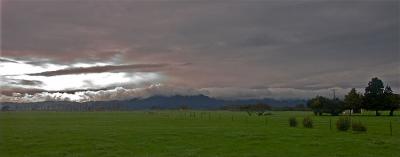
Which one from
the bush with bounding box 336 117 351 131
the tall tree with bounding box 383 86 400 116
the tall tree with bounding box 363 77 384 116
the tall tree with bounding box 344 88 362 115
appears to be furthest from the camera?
the tall tree with bounding box 344 88 362 115

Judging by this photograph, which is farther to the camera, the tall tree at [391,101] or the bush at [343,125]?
the tall tree at [391,101]

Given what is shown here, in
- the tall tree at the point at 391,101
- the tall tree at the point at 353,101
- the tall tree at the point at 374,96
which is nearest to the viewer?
the tall tree at the point at 391,101

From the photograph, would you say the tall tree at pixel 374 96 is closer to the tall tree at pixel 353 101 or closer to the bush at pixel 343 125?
the tall tree at pixel 353 101

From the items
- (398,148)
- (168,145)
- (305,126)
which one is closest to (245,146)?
(168,145)

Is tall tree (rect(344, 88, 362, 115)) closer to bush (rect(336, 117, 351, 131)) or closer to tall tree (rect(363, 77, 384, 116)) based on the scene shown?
tall tree (rect(363, 77, 384, 116))

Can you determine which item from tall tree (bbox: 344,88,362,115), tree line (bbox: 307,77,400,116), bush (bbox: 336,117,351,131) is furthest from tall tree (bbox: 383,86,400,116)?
bush (bbox: 336,117,351,131)

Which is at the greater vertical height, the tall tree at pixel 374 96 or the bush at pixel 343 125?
the tall tree at pixel 374 96

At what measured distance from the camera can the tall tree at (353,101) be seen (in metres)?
125

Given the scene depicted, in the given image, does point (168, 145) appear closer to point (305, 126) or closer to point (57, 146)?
point (57, 146)

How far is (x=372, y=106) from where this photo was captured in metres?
122

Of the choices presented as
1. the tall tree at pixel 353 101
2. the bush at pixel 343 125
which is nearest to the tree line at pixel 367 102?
the tall tree at pixel 353 101

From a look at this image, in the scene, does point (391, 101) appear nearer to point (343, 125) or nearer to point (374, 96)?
point (374, 96)

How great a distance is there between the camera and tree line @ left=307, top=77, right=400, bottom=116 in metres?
121

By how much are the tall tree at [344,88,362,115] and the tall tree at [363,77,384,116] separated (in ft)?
5.67
